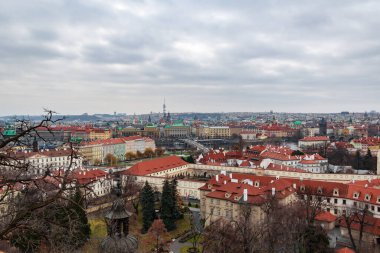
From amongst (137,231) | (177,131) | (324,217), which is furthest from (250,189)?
(177,131)

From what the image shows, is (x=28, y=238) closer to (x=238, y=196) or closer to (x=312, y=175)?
(x=238, y=196)

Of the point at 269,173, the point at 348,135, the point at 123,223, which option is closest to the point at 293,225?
the point at 123,223

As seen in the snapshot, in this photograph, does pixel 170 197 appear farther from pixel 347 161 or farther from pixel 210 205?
pixel 347 161

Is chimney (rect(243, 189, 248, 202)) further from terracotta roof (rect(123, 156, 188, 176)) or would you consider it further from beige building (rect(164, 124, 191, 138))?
beige building (rect(164, 124, 191, 138))

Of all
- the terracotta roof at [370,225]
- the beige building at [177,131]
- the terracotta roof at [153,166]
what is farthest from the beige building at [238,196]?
the beige building at [177,131]

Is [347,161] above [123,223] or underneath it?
underneath

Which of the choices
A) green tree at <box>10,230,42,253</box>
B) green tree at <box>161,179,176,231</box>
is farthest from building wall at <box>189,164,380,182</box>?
green tree at <box>10,230,42,253</box>
